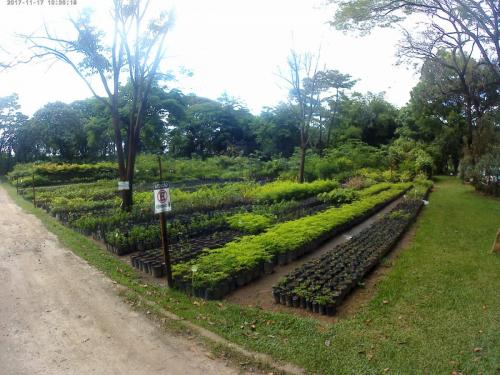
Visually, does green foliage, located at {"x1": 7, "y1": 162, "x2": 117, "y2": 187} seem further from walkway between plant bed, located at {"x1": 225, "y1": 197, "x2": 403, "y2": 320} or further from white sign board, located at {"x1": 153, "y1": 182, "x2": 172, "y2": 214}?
walkway between plant bed, located at {"x1": 225, "y1": 197, "x2": 403, "y2": 320}

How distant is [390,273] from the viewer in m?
7.10

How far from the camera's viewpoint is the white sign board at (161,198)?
609 centimetres

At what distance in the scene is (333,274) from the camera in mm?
6586

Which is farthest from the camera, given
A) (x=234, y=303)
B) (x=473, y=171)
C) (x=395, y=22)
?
(x=473, y=171)

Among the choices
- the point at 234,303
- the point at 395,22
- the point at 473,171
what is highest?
the point at 395,22

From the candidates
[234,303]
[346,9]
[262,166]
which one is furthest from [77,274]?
[262,166]

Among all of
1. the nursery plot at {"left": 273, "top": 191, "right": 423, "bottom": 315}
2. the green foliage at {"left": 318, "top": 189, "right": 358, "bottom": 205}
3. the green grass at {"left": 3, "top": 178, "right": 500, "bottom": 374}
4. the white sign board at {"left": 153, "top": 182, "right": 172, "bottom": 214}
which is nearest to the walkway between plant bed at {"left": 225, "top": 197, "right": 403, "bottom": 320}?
the nursery plot at {"left": 273, "top": 191, "right": 423, "bottom": 315}

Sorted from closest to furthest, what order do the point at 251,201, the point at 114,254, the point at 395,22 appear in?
the point at 114,254
the point at 395,22
the point at 251,201

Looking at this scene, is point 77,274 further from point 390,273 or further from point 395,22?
point 395,22

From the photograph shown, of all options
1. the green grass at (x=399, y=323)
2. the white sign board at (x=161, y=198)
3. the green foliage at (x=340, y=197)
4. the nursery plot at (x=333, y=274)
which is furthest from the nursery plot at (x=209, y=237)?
the green foliage at (x=340, y=197)

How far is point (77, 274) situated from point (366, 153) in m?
27.7

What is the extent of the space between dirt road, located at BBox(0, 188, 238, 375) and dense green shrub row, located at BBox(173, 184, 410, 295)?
1203 mm

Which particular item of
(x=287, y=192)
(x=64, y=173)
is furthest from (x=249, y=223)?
(x=64, y=173)

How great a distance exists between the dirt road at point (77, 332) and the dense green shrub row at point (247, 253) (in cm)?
120
